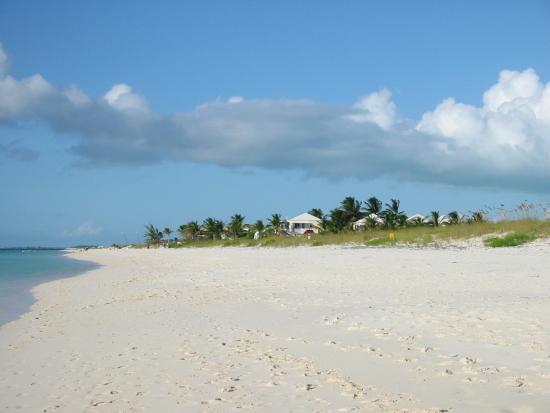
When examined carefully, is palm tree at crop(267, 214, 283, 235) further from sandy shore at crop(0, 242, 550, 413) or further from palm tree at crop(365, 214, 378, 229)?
sandy shore at crop(0, 242, 550, 413)

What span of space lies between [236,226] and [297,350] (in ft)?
215

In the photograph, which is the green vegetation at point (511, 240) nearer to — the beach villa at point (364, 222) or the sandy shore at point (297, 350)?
the sandy shore at point (297, 350)

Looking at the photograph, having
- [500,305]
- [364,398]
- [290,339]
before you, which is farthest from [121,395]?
[500,305]

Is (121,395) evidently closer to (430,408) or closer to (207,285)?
(430,408)

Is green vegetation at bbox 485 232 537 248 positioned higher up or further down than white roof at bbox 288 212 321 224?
further down

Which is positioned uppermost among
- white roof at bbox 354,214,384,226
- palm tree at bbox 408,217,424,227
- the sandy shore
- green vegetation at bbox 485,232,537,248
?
white roof at bbox 354,214,384,226

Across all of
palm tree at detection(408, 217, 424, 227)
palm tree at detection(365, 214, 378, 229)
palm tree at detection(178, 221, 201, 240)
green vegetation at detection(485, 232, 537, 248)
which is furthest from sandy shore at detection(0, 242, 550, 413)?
palm tree at detection(178, 221, 201, 240)

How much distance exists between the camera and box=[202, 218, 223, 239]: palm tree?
77938 millimetres

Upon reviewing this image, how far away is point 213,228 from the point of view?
257ft

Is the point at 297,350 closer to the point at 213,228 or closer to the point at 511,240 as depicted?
the point at 511,240

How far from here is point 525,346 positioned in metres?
6.18

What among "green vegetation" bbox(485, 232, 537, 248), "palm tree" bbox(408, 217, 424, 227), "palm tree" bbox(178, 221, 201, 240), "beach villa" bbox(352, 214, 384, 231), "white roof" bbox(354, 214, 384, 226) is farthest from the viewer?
"palm tree" bbox(178, 221, 201, 240)

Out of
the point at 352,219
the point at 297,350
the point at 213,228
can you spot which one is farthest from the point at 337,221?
the point at 297,350

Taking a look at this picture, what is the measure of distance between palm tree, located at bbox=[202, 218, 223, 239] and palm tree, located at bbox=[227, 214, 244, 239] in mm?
4333
